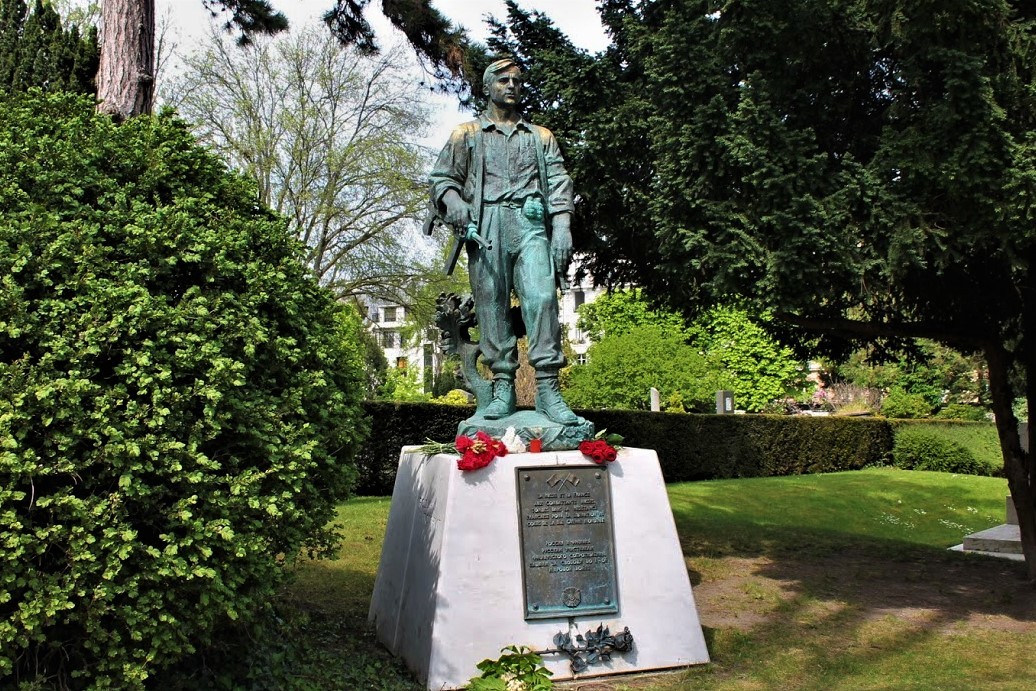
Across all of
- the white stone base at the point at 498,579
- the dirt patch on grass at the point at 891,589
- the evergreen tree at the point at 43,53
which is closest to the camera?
the white stone base at the point at 498,579

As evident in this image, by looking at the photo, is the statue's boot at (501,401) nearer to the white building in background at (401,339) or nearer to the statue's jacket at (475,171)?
the statue's jacket at (475,171)

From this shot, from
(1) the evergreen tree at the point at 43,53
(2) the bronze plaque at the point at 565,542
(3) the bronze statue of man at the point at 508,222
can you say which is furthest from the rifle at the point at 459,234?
(1) the evergreen tree at the point at 43,53

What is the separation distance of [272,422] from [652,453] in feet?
8.27

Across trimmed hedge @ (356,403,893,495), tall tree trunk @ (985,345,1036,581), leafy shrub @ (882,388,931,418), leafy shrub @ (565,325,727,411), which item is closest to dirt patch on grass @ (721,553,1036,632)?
tall tree trunk @ (985,345,1036,581)

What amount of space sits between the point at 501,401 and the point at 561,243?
1108 millimetres

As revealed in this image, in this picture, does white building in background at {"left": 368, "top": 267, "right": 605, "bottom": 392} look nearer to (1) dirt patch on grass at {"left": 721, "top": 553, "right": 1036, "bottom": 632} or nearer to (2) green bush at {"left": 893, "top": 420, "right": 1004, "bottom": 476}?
(1) dirt patch on grass at {"left": 721, "top": 553, "right": 1036, "bottom": 632}

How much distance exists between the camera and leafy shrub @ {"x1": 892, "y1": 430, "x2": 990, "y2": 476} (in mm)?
22328

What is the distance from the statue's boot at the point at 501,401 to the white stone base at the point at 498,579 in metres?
0.52

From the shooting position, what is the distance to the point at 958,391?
3700cm

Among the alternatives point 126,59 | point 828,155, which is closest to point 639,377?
point 828,155

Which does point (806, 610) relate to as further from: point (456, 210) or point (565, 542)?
point (456, 210)

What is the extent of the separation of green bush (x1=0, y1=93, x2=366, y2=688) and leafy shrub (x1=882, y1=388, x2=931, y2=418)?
3127 cm

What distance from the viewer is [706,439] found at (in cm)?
1866

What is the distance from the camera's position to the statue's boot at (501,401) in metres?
5.90
